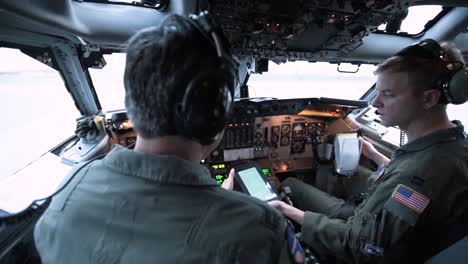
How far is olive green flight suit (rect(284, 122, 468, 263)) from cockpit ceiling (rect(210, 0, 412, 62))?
36.4 inches

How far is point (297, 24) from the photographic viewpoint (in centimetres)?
186

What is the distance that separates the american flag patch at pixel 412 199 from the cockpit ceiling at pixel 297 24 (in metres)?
1.09

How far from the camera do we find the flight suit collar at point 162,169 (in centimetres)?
59

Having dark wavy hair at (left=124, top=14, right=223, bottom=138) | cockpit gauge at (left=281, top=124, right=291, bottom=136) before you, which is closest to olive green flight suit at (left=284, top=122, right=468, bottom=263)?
dark wavy hair at (left=124, top=14, right=223, bottom=138)

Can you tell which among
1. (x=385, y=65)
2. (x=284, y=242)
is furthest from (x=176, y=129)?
(x=385, y=65)

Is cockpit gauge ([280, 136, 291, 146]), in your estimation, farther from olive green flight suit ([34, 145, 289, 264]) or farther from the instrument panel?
olive green flight suit ([34, 145, 289, 264])

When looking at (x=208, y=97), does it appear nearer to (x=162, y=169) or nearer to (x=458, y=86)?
(x=162, y=169)

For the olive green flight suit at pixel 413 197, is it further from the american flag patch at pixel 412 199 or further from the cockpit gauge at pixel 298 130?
the cockpit gauge at pixel 298 130

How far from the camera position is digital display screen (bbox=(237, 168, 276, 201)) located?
6.12 ft

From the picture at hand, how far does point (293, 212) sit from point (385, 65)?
0.79 metres

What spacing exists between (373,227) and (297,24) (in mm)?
1256

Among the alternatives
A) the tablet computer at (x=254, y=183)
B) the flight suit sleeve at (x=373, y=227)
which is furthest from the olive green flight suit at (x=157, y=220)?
the tablet computer at (x=254, y=183)

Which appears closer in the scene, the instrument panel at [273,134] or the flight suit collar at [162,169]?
the flight suit collar at [162,169]

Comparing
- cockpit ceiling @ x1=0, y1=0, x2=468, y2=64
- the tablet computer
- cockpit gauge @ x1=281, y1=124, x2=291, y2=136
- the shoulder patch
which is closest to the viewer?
the shoulder patch
